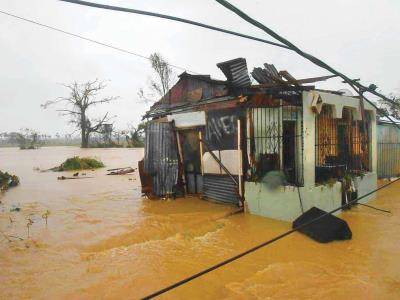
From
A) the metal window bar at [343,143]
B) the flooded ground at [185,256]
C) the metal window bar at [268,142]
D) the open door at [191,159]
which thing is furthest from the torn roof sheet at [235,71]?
the flooded ground at [185,256]

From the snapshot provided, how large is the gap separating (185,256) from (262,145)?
3891mm

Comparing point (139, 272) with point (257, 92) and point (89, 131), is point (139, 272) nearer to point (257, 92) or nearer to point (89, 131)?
point (257, 92)

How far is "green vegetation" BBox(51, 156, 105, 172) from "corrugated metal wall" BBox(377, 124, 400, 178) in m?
17.8

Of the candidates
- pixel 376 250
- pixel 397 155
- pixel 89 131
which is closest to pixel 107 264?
pixel 376 250

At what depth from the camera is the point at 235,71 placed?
8.95 metres

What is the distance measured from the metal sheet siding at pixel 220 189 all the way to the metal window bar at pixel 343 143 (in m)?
2.64

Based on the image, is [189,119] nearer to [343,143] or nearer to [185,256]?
[343,143]

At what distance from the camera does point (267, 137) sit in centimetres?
812

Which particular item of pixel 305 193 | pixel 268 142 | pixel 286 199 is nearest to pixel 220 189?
pixel 268 142

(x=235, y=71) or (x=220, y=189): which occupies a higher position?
(x=235, y=71)

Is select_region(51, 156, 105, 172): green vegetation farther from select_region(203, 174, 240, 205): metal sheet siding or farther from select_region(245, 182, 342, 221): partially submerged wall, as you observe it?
select_region(245, 182, 342, 221): partially submerged wall

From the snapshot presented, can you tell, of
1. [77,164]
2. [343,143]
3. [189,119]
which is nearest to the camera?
[343,143]

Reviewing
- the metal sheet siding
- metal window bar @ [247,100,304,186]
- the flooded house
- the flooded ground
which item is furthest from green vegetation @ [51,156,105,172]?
metal window bar @ [247,100,304,186]

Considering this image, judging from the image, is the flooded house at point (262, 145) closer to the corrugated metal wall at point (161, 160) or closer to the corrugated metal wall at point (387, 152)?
the corrugated metal wall at point (161, 160)
